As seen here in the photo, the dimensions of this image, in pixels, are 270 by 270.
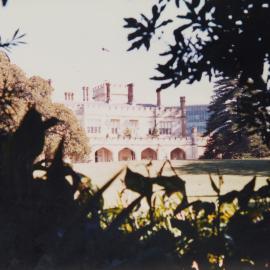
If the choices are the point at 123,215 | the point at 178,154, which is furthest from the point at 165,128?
the point at 123,215

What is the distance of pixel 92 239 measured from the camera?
44.1 inches

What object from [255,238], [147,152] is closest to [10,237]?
[255,238]

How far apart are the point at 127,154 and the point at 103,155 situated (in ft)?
11.4

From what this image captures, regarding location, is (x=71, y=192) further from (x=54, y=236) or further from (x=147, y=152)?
(x=147, y=152)

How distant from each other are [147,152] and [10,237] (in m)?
58.7

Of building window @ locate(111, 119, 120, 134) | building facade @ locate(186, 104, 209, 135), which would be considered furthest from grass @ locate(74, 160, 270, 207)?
building facade @ locate(186, 104, 209, 135)

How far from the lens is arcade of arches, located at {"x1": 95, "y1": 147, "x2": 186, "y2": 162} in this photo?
56594mm

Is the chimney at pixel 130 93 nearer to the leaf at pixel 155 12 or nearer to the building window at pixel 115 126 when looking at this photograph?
the building window at pixel 115 126

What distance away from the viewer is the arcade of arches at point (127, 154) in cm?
5659

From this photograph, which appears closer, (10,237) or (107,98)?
(10,237)

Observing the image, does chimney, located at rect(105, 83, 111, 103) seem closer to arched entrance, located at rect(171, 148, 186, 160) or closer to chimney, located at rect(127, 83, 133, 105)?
chimney, located at rect(127, 83, 133, 105)

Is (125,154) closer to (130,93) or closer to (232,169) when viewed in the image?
(130,93)

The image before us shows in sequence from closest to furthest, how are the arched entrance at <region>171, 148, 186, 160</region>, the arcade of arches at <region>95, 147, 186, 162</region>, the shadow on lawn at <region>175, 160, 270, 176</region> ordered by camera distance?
the shadow on lawn at <region>175, 160, 270, 176</region> < the arcade of arches at <region>95, 147, 186, 162</region> < the arched entrance at <region>171, 148, 186, 160</region>

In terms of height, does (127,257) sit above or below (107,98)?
below
